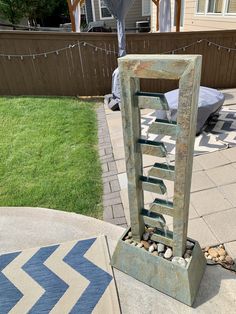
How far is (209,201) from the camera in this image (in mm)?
2922

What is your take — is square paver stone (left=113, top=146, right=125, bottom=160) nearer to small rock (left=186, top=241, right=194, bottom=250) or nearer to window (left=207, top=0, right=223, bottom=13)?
small rock (left=186, top=241, right=194, bottom=250)

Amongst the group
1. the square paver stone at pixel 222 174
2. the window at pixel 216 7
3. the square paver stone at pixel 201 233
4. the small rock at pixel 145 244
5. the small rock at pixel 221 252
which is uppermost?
the window at pixel 216 7

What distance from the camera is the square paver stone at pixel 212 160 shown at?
11.7 ft

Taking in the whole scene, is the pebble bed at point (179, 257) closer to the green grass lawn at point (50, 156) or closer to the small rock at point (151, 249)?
the small rock at point (151, 249)

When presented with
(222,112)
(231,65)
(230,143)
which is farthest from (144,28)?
(230,143)

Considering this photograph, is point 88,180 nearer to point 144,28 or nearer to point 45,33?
point 45,33

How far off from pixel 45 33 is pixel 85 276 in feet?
18.0

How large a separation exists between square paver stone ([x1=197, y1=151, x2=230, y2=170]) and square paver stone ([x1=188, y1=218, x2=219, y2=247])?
109 centimetres

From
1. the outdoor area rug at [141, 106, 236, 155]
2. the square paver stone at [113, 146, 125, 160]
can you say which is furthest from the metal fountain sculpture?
the outdoor area rug at [141, 106, 236, 155]

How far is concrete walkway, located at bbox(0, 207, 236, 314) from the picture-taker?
192cm

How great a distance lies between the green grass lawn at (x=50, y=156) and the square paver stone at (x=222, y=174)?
144cm

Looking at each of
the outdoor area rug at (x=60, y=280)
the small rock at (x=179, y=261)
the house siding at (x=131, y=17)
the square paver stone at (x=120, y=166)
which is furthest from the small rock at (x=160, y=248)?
the house siding at (x=131, y=17)

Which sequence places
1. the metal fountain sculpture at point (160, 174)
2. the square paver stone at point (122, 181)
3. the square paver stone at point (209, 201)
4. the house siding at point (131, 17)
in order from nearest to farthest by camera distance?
the metal fountain sculpture at point (160, 174) → the square paver stone at point (209, 201) → the square paver stone at point (122, 181) → the house siding at point (131, 17)

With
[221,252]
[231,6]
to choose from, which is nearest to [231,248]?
[221,252]
